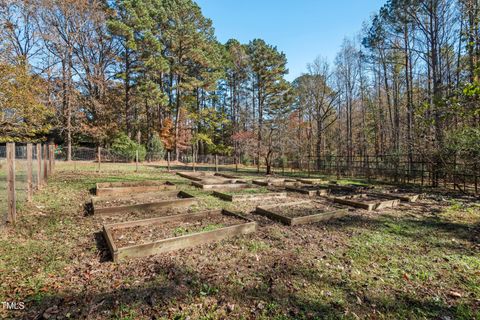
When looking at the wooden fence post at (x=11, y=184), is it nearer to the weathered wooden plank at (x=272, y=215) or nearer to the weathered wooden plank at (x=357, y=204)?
the weathered wooden plank at (x=272, y=215)

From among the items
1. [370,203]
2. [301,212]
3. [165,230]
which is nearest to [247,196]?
[301,212]

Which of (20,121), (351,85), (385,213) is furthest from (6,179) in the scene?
(351,85)

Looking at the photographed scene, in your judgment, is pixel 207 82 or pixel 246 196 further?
pixel 207 82

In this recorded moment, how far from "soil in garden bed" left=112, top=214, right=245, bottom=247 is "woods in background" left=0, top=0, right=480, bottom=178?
29.9 feet

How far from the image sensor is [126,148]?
2077 cm

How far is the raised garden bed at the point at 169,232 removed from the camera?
311 cm

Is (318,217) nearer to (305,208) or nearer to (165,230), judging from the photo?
(305,208)

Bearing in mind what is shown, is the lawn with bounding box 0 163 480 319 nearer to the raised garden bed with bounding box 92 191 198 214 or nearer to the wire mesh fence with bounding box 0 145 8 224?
the wire mesh fence with bounding box 0 145 8 224

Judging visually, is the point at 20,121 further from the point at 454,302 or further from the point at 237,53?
the point at 237,53

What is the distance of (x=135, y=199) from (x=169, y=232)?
9.70ft

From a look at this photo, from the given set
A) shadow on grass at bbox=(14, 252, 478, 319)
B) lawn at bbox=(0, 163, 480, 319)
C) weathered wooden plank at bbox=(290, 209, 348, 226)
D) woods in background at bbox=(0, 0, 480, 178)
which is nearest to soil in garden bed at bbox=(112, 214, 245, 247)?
lawn at bbox=(0, 163, 480, 319)

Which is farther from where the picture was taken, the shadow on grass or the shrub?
the shrub

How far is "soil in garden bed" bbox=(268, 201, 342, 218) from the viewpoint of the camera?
17.9 ft

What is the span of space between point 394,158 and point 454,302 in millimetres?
11830
